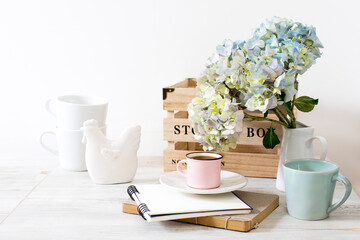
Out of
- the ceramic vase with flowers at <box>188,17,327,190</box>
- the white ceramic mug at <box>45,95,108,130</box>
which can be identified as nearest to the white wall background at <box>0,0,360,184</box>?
the white ceramic mug at <box>45,95,108,130</box>

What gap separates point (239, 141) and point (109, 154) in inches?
13.3

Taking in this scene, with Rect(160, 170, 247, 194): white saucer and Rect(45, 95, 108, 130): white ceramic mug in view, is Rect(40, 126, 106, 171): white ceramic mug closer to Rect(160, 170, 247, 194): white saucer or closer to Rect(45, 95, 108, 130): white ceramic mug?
Rect(45, 95, 108, 130): white ceramic mug

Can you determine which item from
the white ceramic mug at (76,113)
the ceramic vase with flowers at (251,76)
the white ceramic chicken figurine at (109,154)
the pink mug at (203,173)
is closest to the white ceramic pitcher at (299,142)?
the ceramic vase with flowers at (251,76)

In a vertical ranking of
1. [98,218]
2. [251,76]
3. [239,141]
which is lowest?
[98,218]

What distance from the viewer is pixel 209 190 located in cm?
96

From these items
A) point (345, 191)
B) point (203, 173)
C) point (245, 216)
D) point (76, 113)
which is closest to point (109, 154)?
point (76, 113)

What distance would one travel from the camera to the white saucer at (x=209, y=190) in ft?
3.17

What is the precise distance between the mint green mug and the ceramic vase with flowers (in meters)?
0.15

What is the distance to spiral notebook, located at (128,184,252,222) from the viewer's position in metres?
0.89

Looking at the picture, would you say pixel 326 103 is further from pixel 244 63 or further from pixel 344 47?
pixel 244 63

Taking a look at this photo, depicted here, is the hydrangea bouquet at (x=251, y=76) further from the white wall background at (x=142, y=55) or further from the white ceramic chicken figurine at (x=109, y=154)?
the white wall background at (x=142, y=55)

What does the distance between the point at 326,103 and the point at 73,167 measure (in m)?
0.82

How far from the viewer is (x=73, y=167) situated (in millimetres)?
1299

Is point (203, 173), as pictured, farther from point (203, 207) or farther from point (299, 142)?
point (299, 142)
